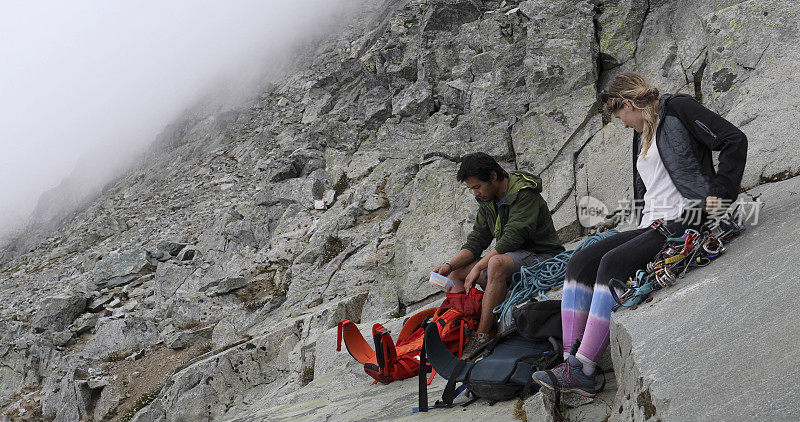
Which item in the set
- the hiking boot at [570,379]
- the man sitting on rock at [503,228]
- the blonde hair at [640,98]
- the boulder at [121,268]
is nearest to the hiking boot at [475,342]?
the man sitting on rock at [503,228]

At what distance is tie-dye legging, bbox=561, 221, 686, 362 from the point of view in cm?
448

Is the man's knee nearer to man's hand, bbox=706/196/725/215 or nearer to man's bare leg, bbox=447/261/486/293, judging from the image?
man's bare leg, bbox=447/261/486/293

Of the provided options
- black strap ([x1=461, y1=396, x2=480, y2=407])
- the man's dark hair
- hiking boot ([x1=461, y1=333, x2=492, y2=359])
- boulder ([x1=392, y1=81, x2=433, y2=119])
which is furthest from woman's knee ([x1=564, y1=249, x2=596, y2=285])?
boulder ([x1=392, y1=81, x2=433, y2=119])

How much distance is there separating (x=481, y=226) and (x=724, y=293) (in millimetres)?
4397

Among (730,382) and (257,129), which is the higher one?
(257,129)

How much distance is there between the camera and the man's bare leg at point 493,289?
661 cm

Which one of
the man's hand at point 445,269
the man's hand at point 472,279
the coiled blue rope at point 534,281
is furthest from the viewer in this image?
the man's hand at point 445,269

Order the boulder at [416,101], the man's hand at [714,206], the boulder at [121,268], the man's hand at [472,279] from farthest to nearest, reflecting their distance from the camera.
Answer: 1. the boulder at [121,268]
2. the boulder at [416,101]
3. the man's hand at [472,279]
4. the man's hand at [714,206]

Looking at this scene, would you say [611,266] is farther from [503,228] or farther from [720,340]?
[503,228]

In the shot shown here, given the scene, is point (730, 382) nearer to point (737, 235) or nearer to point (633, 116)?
point (737, 235)

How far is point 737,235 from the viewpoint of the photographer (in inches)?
191

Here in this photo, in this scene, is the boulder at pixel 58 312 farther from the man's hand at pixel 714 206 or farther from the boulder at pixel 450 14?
the man's hand at pixel 714 206

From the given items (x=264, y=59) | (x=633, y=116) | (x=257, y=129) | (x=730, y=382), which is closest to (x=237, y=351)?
(x=633, y=116)

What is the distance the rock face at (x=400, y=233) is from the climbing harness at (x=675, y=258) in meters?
0.15
